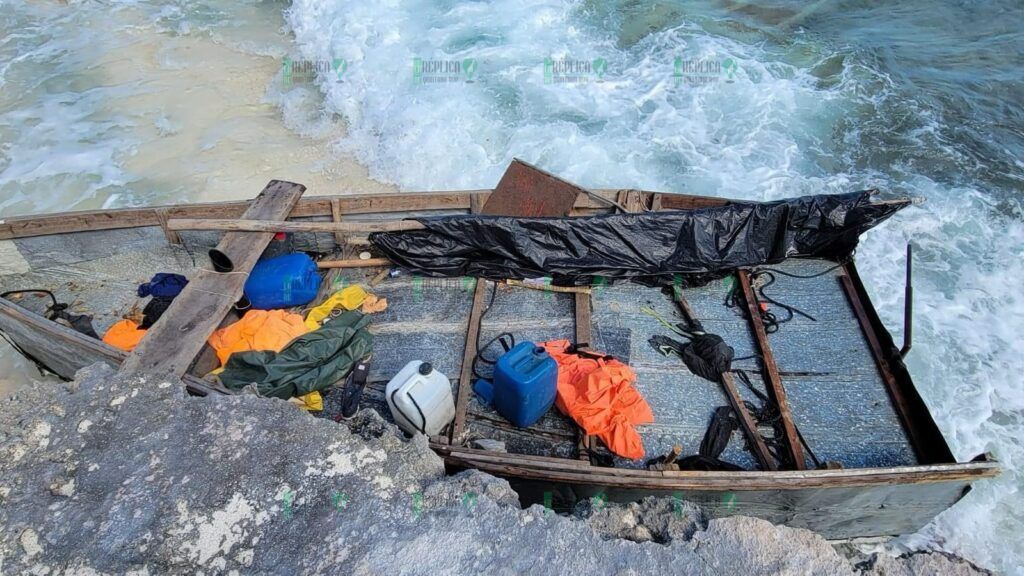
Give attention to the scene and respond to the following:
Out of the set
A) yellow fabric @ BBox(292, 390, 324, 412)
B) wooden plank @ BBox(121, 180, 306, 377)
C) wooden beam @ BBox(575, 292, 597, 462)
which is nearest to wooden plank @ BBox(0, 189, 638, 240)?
wooden plank @ BBox(121, 180, 306, 377)

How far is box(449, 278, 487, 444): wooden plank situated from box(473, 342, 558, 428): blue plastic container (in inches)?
14.3

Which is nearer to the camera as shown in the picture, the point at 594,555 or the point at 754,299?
the point at 594,555

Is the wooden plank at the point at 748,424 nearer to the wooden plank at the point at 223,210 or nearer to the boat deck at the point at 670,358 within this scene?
the boat deck at the point at 670,358

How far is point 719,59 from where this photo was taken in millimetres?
15273

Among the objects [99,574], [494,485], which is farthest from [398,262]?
[99,574]

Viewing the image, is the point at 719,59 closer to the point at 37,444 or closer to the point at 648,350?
the point at 648,350

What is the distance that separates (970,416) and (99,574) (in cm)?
1058

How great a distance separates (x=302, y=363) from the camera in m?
5.27

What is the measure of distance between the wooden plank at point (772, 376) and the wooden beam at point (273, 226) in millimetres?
3725

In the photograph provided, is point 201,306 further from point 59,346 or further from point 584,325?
point 584,325

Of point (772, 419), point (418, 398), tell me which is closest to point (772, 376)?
point (772, 419)

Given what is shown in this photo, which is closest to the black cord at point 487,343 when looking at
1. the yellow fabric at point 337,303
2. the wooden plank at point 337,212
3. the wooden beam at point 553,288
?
the wooden beam at point 553,288

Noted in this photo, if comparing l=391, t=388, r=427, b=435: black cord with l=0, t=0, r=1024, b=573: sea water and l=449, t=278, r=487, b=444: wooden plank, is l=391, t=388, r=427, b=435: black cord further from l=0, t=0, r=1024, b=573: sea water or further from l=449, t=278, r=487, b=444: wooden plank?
l=0, t=0, r=1024, b=573: sea water

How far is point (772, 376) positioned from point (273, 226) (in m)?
5.42
